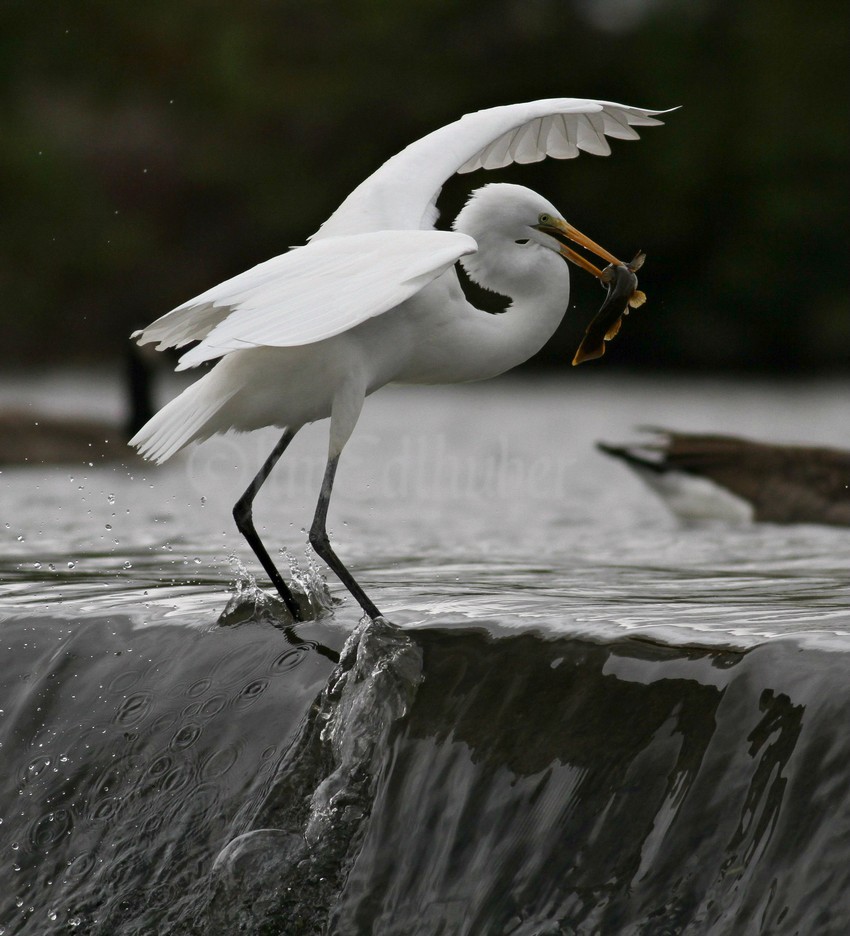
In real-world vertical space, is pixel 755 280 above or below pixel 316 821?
below

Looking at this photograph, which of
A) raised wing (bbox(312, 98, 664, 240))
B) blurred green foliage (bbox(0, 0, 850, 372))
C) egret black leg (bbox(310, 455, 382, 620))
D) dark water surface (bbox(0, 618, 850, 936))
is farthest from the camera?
blurred green foliage (bbox(0, 0, 850, 372))

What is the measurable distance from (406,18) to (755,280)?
12878 millimetres

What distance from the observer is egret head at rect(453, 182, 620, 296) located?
15.5 ft

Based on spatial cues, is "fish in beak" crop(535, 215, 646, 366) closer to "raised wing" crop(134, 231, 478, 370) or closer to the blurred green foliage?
"raised wing" crop(134, 231, 478, 370)

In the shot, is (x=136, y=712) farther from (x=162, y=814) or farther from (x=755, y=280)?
(x=755, y=280)

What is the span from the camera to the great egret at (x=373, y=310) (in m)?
4.02

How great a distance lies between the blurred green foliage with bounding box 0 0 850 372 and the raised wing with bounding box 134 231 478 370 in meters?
18.3

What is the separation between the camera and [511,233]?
4.76 meters

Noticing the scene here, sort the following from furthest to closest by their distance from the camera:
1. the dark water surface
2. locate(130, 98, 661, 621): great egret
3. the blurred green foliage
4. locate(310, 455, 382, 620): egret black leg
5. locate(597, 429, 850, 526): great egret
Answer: the blurred green foliage
locate(597, 429, 850, 526): great egret
locate(310, 455, 382, 620): egret black leg
locate(130, 98, 661, 621): great egret
the dark water surface

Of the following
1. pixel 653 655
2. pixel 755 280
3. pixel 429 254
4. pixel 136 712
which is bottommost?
pixel 755 280

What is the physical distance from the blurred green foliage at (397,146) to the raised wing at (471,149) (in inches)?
667

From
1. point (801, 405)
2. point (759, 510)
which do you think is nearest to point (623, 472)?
point (759, 510)

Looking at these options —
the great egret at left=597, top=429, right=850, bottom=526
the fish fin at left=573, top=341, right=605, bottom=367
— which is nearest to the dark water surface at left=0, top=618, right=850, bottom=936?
the fish fin at left=573, top=341, right=605, bottom=367

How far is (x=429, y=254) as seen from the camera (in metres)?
4.03
